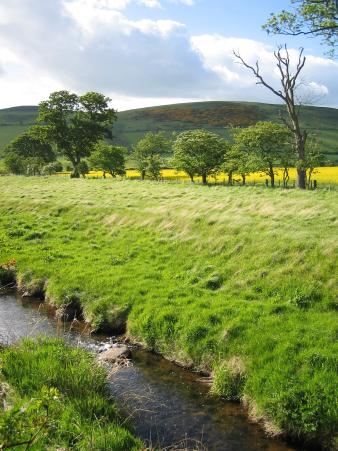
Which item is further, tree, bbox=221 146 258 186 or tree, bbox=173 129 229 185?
tree, bbox=173 129 229 185

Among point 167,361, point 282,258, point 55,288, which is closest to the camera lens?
point 167,361

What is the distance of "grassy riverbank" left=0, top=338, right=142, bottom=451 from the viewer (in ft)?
27.8

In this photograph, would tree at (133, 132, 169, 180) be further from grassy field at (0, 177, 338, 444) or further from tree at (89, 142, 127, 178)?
grassy field at (0, 177, 338, 444)

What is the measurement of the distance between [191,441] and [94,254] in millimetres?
14825

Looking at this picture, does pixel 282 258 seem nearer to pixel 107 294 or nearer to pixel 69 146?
pixel 107 294

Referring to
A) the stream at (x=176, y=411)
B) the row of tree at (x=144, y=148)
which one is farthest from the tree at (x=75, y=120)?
the stream at (x=176, y=411)

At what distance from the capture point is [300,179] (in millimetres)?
39000

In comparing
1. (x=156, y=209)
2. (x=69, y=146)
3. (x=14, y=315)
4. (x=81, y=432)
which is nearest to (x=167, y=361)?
(x=81, y=432)

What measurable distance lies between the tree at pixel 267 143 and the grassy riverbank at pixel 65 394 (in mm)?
46213

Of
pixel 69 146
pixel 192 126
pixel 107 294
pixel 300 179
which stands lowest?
pixel 107 294

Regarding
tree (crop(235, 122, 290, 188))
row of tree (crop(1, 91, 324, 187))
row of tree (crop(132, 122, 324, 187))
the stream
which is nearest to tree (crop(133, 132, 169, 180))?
row of tree (crop(1, 91, 324, 187))

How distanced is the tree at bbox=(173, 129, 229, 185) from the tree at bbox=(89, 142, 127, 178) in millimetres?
24632

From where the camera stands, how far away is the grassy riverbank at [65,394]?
27.8 ft

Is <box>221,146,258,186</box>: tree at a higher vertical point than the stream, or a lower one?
higher
